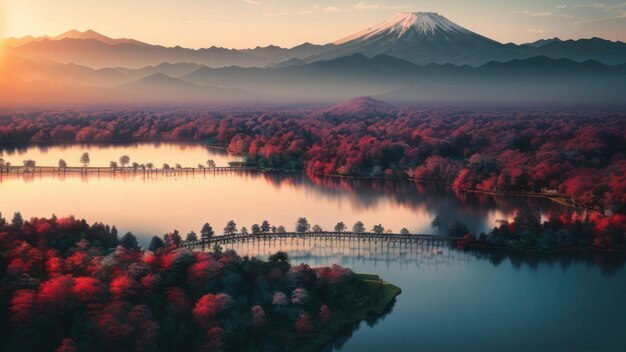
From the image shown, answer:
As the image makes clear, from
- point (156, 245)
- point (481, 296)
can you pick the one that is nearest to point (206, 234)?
point (156, 245)

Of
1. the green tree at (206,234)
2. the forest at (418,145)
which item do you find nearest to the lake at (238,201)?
the forest at (418,145)

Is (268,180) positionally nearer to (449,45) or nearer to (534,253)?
(534,253)

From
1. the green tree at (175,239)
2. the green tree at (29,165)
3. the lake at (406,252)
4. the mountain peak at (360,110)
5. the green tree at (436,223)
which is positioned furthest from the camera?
the mountain peak at (360,110)

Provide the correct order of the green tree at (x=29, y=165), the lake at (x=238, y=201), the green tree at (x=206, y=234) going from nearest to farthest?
the green tree at (x=206, y=234)
the lake at (x=238, y=201)
the green tree at (x=29, y=165)

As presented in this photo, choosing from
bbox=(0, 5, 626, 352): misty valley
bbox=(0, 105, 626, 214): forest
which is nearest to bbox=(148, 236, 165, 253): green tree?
bbox=(0, 5, 626, 352): misty valley

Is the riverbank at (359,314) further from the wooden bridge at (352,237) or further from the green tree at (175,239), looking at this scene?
the green tree at (175,239)

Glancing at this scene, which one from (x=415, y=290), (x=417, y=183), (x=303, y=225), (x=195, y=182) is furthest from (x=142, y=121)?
(x=415, y=290)
